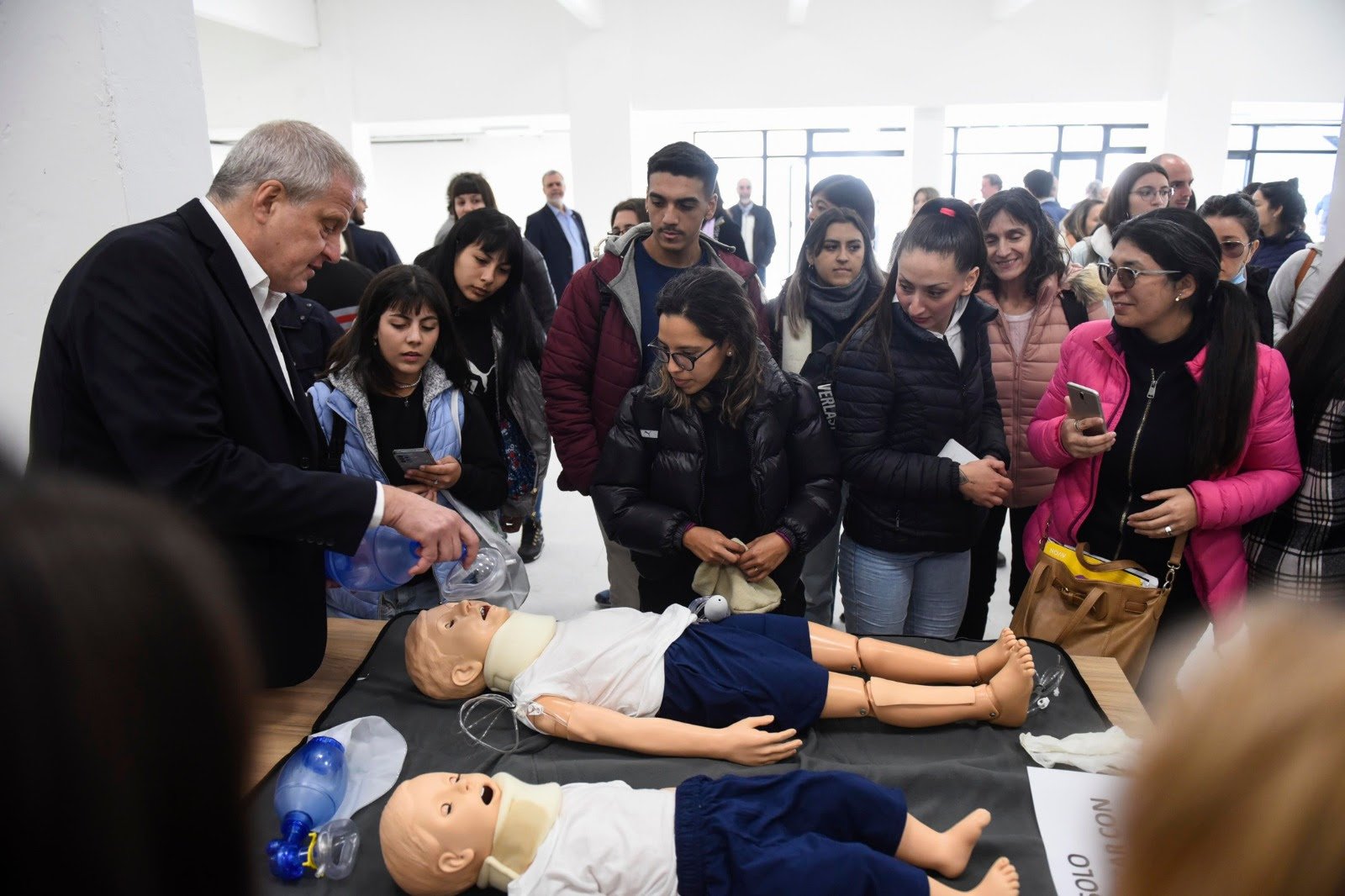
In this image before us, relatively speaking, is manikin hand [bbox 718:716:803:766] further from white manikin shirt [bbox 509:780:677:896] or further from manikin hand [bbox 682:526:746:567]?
manikin hand [bbox 682:526:746:567]

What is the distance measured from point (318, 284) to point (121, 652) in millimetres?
2927

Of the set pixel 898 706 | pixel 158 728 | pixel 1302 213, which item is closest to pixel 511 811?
pixel 898 706

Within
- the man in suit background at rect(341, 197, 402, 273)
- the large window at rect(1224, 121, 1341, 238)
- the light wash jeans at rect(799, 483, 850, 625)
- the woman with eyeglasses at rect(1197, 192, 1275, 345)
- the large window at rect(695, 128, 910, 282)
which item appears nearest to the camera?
the light wash jeans at rect(799, 483, 850, 625)

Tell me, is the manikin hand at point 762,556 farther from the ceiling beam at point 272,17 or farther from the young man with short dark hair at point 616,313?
the ceiling beam at point 272,17

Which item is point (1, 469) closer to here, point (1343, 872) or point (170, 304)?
point (1343, 872)

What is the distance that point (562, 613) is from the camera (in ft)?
10.9

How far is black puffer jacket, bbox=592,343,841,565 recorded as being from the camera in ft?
6.58

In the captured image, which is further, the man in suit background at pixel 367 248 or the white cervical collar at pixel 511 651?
the man in suit background at pixel 367 248

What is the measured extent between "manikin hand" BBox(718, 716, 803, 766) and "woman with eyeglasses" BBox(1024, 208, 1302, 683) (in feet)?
3.17

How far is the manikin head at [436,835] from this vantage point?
1.23m

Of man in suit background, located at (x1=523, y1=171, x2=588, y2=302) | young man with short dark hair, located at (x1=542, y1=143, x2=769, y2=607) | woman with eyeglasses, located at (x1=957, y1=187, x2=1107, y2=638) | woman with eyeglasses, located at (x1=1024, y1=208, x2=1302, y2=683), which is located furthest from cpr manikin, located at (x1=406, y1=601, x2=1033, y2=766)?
man in suit background, located at (x1=523, y1=171, x2=588, y2=302)

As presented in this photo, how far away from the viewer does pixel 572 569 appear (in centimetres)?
380

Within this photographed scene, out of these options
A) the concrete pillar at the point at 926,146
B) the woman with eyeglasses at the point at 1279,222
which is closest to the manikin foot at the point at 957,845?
the woman with eyeglasses at the point at 1279,222

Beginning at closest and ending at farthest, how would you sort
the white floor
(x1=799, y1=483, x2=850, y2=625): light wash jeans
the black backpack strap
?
the black backpack strap, (x1=799, y1=483, x2=850, y2=625): light wash jeans, the white floor
